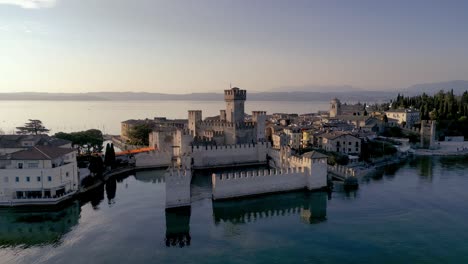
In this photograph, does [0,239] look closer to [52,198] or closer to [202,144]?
[52,198]

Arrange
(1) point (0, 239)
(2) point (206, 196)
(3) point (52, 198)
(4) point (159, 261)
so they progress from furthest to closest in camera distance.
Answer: (2) point (206, 196) → (3) point (52, 198) → (1) point (0, 239) → (4) point (159, 261)

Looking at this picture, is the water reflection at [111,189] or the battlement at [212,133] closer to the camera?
the water reflection at [111,189]

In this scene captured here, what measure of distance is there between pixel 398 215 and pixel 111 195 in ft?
56.7

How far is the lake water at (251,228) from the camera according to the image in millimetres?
14500

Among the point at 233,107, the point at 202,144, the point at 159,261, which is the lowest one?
the point at 159,261

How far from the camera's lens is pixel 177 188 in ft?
65.5

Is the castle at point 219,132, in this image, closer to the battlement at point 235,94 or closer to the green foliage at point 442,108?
the battlement at point 235,94

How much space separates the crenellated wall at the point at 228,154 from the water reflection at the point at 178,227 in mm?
11332

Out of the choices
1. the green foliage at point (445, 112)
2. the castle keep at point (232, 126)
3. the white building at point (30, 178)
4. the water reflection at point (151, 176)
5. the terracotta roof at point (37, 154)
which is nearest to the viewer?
the white building at point (30, 178)

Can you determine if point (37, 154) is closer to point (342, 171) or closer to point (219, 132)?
point (219, 132)

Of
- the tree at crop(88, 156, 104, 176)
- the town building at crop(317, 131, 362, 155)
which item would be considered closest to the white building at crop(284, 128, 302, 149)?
the town building at crop(317, 131, 362, 155)

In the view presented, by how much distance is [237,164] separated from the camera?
106 feet

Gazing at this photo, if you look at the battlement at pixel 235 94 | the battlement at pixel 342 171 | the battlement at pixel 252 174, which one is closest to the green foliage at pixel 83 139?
the battlement at pixel 235 94

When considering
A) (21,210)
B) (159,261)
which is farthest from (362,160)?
(21,210)
